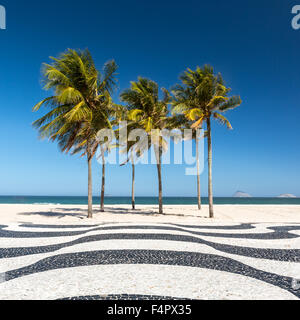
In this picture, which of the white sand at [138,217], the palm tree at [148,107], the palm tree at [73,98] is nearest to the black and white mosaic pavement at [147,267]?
the white sand at [138,217]

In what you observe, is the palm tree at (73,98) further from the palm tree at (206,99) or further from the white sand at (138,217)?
the palm tree at (206,99)

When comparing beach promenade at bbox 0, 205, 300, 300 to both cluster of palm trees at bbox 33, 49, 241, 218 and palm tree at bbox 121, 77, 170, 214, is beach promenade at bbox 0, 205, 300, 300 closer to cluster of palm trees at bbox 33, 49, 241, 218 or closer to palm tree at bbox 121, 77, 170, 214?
cluster of palm trees at bbox 33, 49, 241, 218

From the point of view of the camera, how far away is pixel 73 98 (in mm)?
11039

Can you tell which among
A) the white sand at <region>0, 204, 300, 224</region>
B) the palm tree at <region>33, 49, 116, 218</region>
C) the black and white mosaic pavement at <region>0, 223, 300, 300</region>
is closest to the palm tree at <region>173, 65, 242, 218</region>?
the white sand at <region>0, 204, 300, 224</region>

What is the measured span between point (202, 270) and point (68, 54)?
12502 millimetres

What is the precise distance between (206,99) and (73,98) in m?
7.84

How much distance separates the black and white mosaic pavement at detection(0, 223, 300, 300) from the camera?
11.0 ft

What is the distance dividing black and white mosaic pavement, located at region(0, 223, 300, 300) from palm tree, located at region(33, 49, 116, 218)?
6.20m

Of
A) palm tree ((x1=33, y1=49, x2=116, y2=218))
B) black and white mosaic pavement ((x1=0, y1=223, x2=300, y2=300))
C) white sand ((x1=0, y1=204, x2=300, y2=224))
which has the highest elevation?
palm tree ((x1=33, y1=49, x2=116, y2=218))

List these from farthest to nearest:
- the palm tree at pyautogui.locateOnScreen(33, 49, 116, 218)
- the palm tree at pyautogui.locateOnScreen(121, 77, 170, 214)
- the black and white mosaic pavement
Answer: the palm tree at pyautogui.locateOnScreen(121, 77, 170, 214) < the palm tree at pyautogui.locateOnScreen(33, 49, 116, 218) < the black and white mosaic pavement

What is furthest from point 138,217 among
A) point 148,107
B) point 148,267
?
point 148,267

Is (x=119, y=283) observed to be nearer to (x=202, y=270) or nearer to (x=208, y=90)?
(x=202, y=270)

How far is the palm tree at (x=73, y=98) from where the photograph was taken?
36.6 ft
